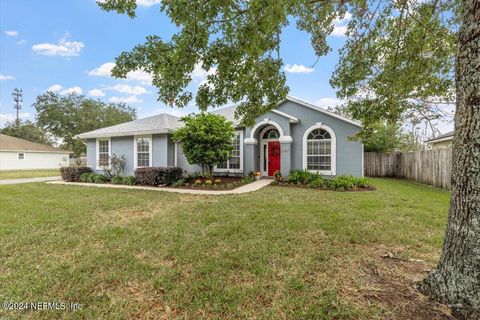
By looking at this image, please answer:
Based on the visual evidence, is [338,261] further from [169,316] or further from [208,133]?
[208,133]

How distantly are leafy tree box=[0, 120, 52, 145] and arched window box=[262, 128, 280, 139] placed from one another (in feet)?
144

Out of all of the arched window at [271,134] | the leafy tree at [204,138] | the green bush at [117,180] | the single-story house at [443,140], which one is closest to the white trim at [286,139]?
the arched window at [271,134]

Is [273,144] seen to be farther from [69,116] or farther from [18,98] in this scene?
[18,98]

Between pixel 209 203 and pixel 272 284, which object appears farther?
pixel 209 203

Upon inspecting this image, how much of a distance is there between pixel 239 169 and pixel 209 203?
610 centimetres

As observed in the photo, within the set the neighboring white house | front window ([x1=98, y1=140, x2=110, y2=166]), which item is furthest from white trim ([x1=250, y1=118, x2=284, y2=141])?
the neighboring white house

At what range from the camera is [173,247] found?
163 inches

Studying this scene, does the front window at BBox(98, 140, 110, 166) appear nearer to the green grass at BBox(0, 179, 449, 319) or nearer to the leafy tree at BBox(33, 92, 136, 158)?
the green grass at BBox(0, 179, 449, 319)

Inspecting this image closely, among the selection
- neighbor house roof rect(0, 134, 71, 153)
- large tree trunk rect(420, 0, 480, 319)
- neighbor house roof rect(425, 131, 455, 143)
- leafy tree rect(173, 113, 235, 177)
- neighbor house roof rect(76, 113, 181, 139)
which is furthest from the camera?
neighbor house roof rect(0, 134, 71, 153)

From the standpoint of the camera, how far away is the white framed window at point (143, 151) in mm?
13758

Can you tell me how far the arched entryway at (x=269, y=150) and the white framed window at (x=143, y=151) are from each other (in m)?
6.51

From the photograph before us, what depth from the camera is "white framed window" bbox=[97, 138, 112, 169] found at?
1476 cm

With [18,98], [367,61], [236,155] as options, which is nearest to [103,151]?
[236,155]

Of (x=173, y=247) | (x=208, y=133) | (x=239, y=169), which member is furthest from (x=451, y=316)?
(x=239, y=169)
